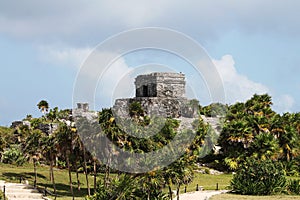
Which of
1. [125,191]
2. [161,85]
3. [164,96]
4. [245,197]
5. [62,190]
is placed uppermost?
[161,85]

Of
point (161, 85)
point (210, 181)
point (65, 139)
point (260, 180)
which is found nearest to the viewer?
point (65, 139)

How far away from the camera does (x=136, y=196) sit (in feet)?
96.7

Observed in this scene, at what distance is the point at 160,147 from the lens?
43.1 metres

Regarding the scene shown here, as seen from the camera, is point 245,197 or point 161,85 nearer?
point 245,197

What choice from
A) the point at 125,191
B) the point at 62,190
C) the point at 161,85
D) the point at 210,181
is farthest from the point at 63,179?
the point at 161,85

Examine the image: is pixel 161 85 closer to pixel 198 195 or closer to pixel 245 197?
pixel 198 195

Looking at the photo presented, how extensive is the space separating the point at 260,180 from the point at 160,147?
8825 millimetres

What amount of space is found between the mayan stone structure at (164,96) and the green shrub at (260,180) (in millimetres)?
29196

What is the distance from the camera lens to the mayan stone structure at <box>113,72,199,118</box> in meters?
69.9

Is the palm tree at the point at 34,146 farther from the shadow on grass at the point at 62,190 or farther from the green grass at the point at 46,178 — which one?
the green grass at the point at 46,178

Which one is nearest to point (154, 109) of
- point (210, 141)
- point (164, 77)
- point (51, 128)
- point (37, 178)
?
point (164, 77)

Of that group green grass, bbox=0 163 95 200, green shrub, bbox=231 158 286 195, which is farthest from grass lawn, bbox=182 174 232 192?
green grass, bbox=0 163 95 200

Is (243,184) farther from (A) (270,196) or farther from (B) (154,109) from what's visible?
(B) (154,109)

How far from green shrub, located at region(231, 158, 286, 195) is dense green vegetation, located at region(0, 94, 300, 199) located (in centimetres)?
8
